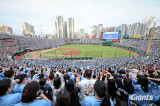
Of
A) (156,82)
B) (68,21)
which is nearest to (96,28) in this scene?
(68,21)

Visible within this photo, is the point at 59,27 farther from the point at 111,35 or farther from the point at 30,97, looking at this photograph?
the point at 30,97

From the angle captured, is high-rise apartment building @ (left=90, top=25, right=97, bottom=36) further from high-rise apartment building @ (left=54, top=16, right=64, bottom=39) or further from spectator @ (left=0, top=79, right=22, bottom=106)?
spectator @ (left=0, top=79, right=22, bottom=106)

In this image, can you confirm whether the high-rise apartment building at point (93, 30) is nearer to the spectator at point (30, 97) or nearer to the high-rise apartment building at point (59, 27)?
the high-rise apartment building at point (59, 27)

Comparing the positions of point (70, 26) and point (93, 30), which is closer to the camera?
point (70, 26)

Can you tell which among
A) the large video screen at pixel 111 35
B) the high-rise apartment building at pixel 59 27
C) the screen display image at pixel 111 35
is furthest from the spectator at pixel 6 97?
the high-rise apartment building at pixel 59 27

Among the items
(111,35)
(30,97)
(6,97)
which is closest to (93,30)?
(111,35)

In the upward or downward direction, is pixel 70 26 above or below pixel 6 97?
above

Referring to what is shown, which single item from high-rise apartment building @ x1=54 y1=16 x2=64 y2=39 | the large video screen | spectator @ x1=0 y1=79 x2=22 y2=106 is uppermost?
high-rise apartment building @ x1=54 y1=16 x2=64 y2=39

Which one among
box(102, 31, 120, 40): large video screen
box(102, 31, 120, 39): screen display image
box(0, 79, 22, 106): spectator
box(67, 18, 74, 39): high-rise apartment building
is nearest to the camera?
box(0, 79, 22, 106): spectator

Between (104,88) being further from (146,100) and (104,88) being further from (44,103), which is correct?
(146,100)

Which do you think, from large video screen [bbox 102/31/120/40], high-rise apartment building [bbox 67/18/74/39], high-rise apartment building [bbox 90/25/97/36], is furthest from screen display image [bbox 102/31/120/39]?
high-rise apartment building [bbox 90/25/97/36]

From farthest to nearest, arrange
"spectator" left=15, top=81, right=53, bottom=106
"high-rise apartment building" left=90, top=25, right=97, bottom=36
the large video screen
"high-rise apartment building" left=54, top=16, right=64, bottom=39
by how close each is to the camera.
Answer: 1. "high-rise apartment building" left=90, top=25, right=97, bottom=36
2. "high-rise apartment building" left=54, top=16, right=64, bottom=39
3. the large video screen
4. "spectator" left=15, top=81, right=53, bottom=106
